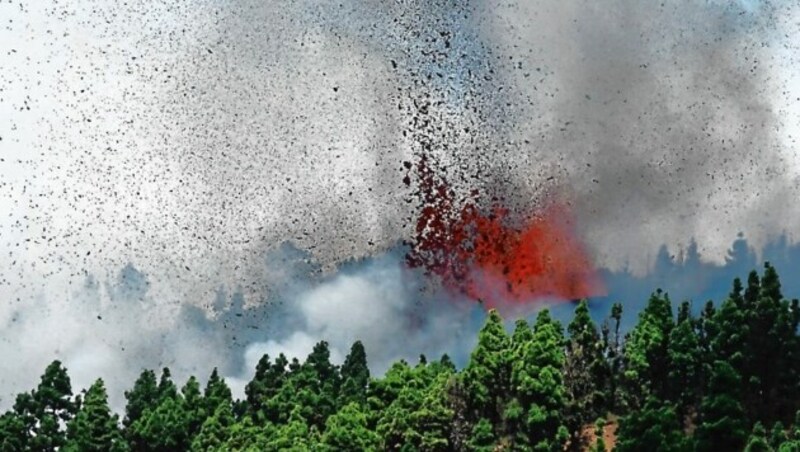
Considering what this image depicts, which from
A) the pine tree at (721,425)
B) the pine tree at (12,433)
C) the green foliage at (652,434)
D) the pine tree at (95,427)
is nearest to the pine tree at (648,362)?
the pine tree at (721,425)

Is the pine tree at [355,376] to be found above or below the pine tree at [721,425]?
above

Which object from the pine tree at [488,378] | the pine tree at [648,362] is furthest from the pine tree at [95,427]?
the pine tree at [648,362]

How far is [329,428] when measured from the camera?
3787 inches

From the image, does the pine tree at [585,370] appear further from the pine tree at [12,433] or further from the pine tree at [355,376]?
the pine tree at [12,433]

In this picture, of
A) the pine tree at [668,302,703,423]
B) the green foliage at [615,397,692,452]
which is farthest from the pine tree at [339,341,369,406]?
the green foliage at [615,397,692,452]

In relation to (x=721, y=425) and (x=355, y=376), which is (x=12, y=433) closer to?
(x=355, y=376)

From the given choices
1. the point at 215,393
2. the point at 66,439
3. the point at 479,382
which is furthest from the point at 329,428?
the point at 66,439

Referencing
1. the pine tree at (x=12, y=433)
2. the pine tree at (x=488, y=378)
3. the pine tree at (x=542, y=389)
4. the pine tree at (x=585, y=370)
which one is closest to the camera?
the pine tree at (x=542, y=389)

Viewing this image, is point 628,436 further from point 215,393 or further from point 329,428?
point 215,393

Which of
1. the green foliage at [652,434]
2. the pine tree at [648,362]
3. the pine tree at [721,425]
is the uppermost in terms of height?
the pine tree at [648,362]

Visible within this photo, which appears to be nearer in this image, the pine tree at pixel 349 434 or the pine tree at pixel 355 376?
the pine tree at pixel 349 434

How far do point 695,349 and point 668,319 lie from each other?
15.7ft

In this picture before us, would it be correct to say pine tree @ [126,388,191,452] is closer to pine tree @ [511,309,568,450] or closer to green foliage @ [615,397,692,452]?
pine tree @ [511,309,568,450]

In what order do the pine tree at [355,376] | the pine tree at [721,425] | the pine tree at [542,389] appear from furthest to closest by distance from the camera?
the pine tree at [355,376], the pine tree at [542,389], the pine tree at [721,425]
